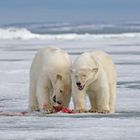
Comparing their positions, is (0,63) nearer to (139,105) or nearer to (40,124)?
(139,105)

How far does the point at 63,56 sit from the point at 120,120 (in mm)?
1148

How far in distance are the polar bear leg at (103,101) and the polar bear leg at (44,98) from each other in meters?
0.55

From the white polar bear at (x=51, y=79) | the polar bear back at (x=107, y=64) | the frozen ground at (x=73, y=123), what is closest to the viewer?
the frozen ground at (x=73, y=123)

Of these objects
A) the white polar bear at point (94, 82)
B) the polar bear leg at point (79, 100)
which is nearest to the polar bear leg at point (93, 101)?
the white polar bear at point (94, 82)

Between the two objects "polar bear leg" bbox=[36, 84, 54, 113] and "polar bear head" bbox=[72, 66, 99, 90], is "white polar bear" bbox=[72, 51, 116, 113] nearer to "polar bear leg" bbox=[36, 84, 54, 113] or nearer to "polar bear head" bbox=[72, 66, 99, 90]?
"polar bear head" bbox=[72, 66, 99, 90]

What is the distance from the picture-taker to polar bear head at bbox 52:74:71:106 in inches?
273

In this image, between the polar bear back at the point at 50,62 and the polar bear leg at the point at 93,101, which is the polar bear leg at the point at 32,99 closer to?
the polar bear back at the point at 50,62

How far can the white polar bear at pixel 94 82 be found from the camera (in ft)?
22.2

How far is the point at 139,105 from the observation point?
26.0 ft

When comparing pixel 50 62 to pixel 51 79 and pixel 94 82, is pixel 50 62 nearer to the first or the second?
pixel 51 79

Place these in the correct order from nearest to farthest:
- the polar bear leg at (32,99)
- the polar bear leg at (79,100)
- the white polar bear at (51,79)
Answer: the polar bear leg at (79,100), the white polar bear at (51,79), the polar bear leg at (32,99)

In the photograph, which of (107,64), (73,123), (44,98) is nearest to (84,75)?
(73,123)

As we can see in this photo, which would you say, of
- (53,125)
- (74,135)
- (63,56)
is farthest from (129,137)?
Result: (63,56)

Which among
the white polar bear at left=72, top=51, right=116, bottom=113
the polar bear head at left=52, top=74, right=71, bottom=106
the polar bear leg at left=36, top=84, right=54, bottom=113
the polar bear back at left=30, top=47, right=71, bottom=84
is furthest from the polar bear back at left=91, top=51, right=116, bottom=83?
the polar bear leg at left=36, top=84, right=54, bottom=113
